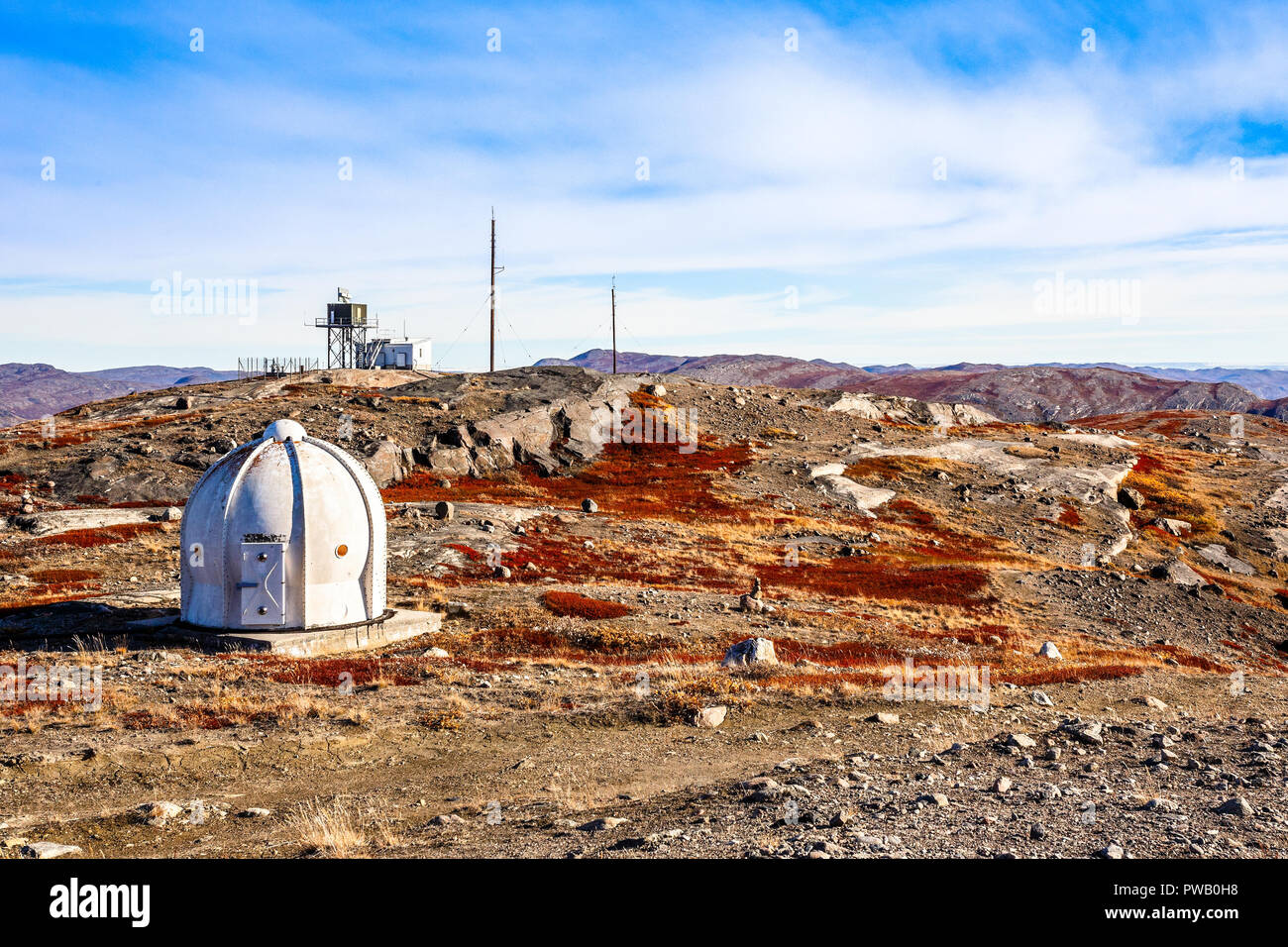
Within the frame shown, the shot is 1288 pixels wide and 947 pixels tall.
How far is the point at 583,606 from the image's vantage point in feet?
90.4

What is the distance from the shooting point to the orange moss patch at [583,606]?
26.9 meters

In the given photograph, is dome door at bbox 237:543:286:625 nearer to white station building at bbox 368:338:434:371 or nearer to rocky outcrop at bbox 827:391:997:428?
rocky outcrop at bbox 827:391:997:428

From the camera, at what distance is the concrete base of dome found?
20875mm

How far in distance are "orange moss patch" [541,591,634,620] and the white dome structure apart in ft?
22.7

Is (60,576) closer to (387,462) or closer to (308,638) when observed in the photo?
(308,638)

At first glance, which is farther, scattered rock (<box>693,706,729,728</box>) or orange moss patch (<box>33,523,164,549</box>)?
orange moss patch (<box>33,523,164,549</box>)

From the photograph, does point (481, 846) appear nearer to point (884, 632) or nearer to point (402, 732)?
point (402, 732)

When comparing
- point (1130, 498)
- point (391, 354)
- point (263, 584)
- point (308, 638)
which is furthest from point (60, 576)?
point (391, 354)

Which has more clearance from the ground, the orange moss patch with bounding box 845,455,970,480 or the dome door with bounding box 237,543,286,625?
the orange moss patch with bounding box 845,455,970,480

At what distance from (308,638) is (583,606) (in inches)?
344

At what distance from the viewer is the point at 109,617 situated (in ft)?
77.7

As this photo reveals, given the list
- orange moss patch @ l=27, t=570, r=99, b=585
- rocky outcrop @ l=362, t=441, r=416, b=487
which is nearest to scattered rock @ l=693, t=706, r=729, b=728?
orange moss patch @ l=27, t=570, r=99, b=585

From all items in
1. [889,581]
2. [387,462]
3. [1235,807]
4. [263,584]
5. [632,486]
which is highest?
[387,462]

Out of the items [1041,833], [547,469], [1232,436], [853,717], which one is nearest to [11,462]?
[547,469]
